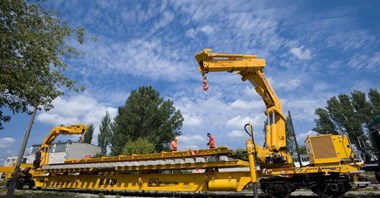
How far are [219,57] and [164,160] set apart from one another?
4.98 meters

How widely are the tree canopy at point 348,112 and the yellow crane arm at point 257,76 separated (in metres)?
37.2

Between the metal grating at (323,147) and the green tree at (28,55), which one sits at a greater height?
the green tree at (28,55)

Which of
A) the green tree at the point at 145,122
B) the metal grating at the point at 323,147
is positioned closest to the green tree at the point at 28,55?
the metal grating at the point at 323,147

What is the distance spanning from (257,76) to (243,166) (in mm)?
3852

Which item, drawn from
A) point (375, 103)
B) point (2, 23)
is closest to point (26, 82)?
point (2, 23)

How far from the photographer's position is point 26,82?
8.19 metres

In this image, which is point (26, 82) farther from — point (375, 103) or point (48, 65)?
point (375, 103)

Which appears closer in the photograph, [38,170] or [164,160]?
[164,160]

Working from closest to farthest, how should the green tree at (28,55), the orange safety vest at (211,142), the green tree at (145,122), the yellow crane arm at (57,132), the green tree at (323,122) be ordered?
the green tree at (28,55) → the orange safety vest at (211,142) → the yellow crane arm at (57,132) → the green tree at (145,122) → the green tree at (323,122)

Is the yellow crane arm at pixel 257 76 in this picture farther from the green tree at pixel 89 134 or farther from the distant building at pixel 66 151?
the green tree at pixel 89 134

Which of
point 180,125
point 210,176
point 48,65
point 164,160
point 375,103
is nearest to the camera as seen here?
point 48,65

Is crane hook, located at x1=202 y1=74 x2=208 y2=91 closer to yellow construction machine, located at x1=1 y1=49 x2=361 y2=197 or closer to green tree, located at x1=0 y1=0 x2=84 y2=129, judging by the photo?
yellow construction machine, located at x1=1 y1=49 x2=361 y2=197

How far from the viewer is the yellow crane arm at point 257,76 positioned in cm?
981

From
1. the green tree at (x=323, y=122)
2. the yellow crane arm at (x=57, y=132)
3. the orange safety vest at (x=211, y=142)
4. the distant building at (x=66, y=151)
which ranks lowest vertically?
the orange safety vest at (x=211, y=142)
